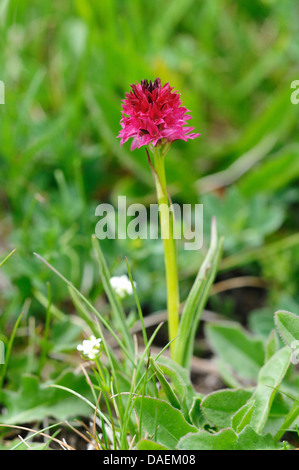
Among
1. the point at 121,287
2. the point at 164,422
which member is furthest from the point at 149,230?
the point at 164,422

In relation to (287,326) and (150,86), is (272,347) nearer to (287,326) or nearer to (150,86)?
(287,326)

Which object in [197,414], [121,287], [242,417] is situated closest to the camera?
[242,417]

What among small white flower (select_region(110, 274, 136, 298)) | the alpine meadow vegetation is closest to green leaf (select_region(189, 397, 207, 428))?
the alpine meadow vegetation

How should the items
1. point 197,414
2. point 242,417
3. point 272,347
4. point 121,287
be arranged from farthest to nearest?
point 121,287
point 272,347
point 197,414
point 242,417

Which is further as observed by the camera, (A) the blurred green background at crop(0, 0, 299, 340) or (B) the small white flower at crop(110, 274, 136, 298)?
(A) the blurred green background at crop(0, 0, 299, 340)

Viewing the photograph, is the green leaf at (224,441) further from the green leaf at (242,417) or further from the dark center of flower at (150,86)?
the dark center of flower at (150,86)

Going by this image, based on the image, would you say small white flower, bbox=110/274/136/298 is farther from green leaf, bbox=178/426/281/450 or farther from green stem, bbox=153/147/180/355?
green leaf, bbox=178/426/281/450
